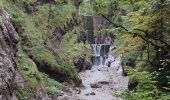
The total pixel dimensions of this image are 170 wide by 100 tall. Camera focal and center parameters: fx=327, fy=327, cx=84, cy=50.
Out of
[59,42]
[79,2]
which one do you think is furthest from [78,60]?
[79,2]

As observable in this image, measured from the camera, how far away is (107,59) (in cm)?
3016

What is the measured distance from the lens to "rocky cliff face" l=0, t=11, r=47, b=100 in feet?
24.4

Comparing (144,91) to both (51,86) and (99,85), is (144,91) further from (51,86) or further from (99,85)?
(99,85)

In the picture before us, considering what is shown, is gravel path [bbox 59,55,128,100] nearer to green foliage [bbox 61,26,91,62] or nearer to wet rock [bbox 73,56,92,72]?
wet rock [bbox 73,56,92,72]

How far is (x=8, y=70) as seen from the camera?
799 centimetres

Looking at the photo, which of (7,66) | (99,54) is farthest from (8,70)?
(99,54)

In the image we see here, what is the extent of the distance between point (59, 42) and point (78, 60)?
1.86 m

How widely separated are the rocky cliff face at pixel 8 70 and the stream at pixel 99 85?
3538 mm

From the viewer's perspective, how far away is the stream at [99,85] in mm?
15180

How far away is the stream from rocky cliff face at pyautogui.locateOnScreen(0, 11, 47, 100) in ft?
11.6

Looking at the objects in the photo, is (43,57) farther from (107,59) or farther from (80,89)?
(107,59)

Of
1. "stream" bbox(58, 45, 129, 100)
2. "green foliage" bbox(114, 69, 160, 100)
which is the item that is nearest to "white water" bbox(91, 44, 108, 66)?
"stream" bbox(58, 45, 129, 100)

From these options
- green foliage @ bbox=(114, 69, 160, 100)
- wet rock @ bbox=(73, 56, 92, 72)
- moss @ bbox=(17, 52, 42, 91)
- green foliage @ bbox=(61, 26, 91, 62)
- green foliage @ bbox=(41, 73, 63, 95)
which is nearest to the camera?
green foliage @ bbox=(114, 69, 160, 100)

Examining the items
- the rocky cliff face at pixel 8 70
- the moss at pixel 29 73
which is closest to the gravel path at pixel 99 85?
the moss at pixel 29 73
